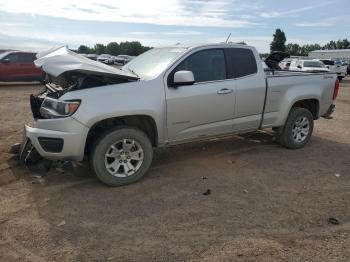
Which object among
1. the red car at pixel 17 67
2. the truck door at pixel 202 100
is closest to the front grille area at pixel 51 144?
the truck door at pixel 202 100

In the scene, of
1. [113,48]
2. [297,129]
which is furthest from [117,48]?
[297,129]

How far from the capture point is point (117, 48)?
99000mm

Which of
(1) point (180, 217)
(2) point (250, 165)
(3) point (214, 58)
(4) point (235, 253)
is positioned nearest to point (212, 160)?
(2) point (250, 165)

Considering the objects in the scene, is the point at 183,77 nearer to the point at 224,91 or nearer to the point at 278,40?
the point at 224,91

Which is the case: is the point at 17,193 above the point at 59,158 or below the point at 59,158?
below

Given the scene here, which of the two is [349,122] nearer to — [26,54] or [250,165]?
[250,165]

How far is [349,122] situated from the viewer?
33.3 ft

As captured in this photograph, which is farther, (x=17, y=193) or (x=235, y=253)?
(x=17, y=193)

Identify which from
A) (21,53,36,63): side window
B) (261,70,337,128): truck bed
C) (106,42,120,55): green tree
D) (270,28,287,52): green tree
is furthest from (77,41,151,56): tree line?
(261,70,337,128): truck bed

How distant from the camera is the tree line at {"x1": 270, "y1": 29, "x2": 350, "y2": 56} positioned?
76.6 m

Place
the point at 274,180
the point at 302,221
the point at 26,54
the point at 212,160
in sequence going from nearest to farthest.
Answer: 1. the point at 302,221
2. the point at 274,180
3. the point at 212,160
4. the point at 26,54

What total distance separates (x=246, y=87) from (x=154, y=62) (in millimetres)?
1473

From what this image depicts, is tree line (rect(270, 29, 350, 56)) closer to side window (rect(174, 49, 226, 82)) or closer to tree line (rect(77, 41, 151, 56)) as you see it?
tree line (rect(77, 41, 151, 56))

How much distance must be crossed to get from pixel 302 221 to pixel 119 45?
99478 millimetres
